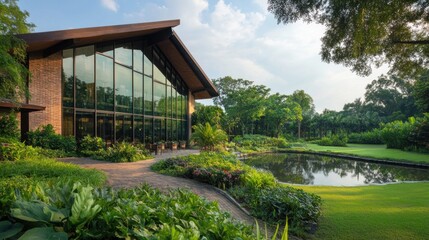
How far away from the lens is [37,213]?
1.69 m

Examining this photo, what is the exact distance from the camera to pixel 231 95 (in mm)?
29328

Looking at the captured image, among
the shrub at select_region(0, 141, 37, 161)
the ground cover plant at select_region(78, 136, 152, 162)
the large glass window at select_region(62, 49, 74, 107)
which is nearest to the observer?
the shrub at select_region(0, 141, 37, 161)

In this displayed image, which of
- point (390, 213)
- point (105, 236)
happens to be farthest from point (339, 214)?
point (105, 236)

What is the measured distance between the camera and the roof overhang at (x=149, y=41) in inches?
376

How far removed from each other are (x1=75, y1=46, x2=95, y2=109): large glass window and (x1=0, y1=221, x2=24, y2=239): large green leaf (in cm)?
1130

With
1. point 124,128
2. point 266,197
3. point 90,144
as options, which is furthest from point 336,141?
point 266,197

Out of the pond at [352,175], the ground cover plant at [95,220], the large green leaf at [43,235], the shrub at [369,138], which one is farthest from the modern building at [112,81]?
the shrub at [369,138]

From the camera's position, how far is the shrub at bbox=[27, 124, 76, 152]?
390 inches

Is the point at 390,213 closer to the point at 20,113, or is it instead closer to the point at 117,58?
the point at 20,113

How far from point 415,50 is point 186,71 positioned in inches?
590

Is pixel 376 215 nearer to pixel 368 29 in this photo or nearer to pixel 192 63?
pixel 368 29

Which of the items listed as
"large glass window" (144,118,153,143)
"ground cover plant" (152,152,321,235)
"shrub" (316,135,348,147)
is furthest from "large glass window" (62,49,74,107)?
"shrub" (316,135,348,147)

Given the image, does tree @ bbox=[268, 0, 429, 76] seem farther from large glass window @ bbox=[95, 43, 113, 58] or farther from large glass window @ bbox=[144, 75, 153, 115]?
large glass window @ bbox=[144, 75, 153, 115]

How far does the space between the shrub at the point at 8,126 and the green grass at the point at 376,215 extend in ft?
34.6
